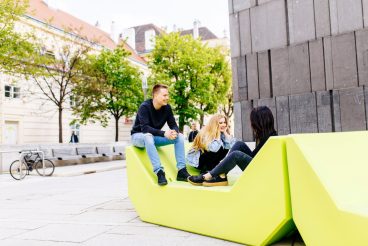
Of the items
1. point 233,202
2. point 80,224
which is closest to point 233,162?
point 233,202

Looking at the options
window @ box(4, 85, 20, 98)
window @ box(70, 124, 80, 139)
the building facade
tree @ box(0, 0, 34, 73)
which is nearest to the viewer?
tree @ box(0, 0, 34, 73)

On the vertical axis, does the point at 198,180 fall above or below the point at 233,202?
above

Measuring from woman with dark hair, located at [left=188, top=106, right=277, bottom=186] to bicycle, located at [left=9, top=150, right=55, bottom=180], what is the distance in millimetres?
10710

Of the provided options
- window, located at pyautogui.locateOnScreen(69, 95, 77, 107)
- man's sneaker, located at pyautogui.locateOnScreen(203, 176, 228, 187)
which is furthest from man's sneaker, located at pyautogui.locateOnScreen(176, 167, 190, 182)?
window, located at pyautogui.locateOnScreen(69, 95, 77, 107)

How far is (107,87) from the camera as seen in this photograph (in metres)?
26.0

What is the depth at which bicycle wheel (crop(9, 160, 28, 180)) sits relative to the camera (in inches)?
530

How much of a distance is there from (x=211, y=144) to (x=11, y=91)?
25.0 meters

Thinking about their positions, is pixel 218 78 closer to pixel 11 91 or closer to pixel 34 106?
pixel 34 106

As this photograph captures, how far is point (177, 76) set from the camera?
32.4m

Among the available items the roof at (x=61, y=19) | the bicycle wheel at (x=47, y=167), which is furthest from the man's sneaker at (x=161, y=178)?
the roof at (x=61, y=19)

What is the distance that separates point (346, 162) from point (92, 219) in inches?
149

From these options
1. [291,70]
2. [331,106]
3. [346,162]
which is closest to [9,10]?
[291,70]

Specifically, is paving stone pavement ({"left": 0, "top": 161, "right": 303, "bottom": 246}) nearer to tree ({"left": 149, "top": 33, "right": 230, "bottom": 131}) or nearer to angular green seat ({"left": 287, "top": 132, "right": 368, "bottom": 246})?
angular green seat ({"left": 287, "top": 132, "right": 368, "bottom": 246})

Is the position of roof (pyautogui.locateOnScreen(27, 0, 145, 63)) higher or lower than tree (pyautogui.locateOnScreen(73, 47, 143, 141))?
higher
